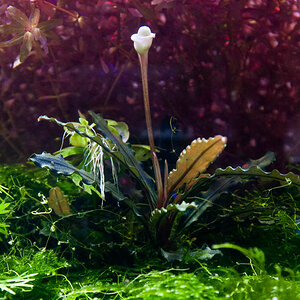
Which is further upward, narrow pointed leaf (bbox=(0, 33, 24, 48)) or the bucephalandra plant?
narrow pointed leaf (bbox=(0, 33, 24, 48))

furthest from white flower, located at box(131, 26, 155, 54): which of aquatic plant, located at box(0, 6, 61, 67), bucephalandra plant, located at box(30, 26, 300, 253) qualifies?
aquatic plant, located at box(0, 6, 61, 67)

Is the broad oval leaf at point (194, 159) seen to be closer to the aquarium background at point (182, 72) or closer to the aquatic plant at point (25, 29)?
the aquarium background at point (182, 72)

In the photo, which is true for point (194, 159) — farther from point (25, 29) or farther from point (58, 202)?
point (25, 29)

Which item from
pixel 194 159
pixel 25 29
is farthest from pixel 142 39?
pixel 25 29

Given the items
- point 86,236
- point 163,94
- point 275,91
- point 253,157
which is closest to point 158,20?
point 163,94

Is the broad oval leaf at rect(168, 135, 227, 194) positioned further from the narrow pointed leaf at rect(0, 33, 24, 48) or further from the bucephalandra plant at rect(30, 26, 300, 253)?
the narrow pointed leaf at rect(0, 33, 24, 48)

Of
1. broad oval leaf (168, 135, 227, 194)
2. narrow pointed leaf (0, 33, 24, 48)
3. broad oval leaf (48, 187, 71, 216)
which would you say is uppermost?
narrow pointed leaf (0, 33, 24, 48)
